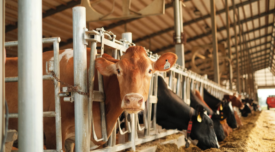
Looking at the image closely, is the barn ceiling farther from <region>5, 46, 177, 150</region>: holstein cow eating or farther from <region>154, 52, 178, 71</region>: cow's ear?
<region>5, 46, 177, 150</region>: holstein cow eating

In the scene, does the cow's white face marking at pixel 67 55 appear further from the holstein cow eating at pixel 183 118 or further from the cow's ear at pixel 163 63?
the holstein cow eating at pixel 183 118

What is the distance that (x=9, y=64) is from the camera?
379cm

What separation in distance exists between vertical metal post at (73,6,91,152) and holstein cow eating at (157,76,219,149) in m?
1.91

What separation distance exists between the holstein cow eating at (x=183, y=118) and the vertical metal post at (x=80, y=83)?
6.25 ft

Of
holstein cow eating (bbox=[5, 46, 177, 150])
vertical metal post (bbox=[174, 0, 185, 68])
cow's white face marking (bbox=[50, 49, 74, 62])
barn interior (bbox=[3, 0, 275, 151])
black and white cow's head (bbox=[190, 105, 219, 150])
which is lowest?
black and white cow's head (bbox=[190, 105, 219, 150])

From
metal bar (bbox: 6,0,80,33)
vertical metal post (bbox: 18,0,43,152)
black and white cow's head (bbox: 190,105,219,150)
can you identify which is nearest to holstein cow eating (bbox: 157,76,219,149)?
black and white cow's head (bbox: 190,105,219,150)

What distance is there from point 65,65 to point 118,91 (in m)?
0.64

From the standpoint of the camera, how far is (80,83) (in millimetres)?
2820

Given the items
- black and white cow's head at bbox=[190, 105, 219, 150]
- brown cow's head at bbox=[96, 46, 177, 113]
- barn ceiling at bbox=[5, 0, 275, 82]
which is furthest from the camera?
barn ceiling at bbox=[5, 0, 275, 82]

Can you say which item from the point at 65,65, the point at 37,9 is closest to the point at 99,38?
the point at 65,65

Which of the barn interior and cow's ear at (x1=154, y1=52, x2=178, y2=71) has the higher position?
the barn interior

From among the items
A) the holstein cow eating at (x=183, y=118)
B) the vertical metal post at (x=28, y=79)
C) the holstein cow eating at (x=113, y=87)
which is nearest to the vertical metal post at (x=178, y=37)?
the holstein cow eating at (x=183, y=118)

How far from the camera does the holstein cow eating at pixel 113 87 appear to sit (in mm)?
2730

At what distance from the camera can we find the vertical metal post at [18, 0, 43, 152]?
1754 mm
